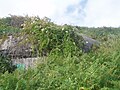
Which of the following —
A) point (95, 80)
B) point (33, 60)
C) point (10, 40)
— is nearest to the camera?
point (95, 80)

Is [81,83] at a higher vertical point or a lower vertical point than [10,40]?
lower

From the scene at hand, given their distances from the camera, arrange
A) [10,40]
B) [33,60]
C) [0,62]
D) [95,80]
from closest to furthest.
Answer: [95,80], [0,62], [33,60], [10,40]

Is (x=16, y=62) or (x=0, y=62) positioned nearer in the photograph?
(x=0, y=62)

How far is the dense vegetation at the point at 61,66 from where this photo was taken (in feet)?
27.3

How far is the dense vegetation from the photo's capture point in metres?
8.33

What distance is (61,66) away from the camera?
10133 millimetres

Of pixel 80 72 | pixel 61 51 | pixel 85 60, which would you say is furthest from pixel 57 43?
pixel 80 72

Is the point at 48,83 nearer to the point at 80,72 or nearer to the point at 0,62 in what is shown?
the point at 80,72

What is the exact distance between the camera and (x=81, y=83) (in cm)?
841

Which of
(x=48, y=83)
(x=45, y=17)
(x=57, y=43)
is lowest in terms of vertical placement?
(x=48, y=83)

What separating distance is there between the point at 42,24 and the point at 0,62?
8.41 ft

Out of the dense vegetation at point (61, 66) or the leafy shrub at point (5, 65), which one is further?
the leafy shrub at point (5, 65)

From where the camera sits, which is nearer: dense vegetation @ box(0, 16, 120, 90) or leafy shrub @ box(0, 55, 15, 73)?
dense vegetation @ box(0, 16, 120, 90)

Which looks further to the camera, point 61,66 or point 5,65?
point 5,65
